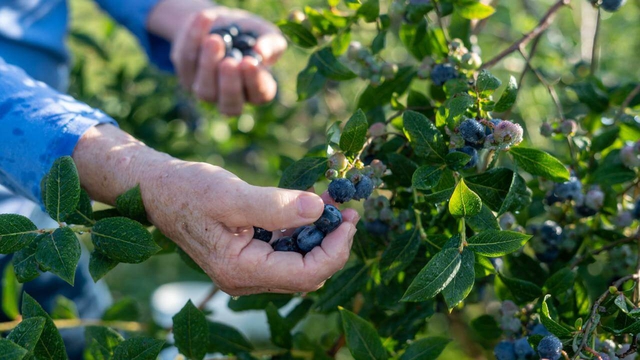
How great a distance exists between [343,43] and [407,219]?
0.46 metres

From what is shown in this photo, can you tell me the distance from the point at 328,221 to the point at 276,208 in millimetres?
129

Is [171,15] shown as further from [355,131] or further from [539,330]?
[539,330]

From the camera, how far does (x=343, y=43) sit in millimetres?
1488

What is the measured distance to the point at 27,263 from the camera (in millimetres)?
1067

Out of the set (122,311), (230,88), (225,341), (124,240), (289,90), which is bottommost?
(289,90)

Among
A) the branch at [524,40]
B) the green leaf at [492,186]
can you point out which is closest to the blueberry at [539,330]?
the green leaf at [492,186]

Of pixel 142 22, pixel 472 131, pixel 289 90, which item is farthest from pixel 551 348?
pixel 289 90

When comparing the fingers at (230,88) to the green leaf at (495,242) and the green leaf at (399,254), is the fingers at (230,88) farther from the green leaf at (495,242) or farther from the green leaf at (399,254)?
the green leaf at (495,242)

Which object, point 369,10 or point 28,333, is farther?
point 369,10

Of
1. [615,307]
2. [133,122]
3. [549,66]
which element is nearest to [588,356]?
[615,307]

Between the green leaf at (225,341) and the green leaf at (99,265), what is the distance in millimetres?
447

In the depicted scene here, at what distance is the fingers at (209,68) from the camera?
188 cm

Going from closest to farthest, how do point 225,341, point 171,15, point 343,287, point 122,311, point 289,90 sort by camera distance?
point 343,287
point 225,341
point 122,311
point 171,15
point 289,90

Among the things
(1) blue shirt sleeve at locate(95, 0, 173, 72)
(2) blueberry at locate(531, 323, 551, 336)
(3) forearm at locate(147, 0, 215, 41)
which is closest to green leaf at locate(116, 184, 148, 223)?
(2) blueberry at locate(531, 323, 551, 336)
